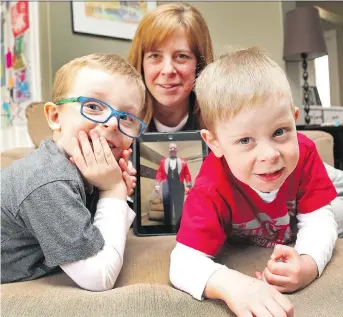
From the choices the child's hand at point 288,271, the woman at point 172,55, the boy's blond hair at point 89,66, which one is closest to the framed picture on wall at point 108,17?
the woman at point 172,55

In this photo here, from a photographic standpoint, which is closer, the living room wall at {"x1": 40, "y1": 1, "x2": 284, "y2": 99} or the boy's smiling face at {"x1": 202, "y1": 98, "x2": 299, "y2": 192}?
the boy's smiling face at {"x1": 202, "y1": 98, "x2": 299, "y2": 192}

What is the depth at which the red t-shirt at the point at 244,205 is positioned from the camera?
73 cm

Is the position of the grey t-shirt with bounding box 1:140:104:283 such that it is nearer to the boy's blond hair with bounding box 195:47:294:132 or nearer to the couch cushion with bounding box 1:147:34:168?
the boy's blond hair with bounding box 195:47:294:132

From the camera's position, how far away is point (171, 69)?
4.21 ft

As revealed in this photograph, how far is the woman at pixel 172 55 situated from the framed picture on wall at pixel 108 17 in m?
1.11

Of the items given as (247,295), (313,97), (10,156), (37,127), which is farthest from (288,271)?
(313,97)

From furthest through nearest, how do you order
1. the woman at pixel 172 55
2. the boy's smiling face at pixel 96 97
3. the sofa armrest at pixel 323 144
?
1. the sofa armrest at pixel 323 144
2. the woman at pixel 172 55
3. the boy's smiling face at pixel 96 97

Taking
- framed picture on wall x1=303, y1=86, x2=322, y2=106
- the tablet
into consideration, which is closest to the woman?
the tablet

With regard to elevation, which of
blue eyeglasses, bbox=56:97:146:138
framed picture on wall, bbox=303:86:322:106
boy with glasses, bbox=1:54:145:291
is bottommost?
framed picture on wall, bbox=303:86:322:106

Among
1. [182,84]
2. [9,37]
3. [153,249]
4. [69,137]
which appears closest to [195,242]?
[153,249]

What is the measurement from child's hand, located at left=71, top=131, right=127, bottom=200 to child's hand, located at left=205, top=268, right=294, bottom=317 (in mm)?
265

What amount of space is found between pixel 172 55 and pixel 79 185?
714 millimetres

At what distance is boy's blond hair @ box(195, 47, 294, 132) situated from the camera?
2.23 feet

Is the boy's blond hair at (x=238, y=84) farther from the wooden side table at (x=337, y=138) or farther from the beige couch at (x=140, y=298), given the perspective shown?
the wooden side table at (x=337, y=138)
